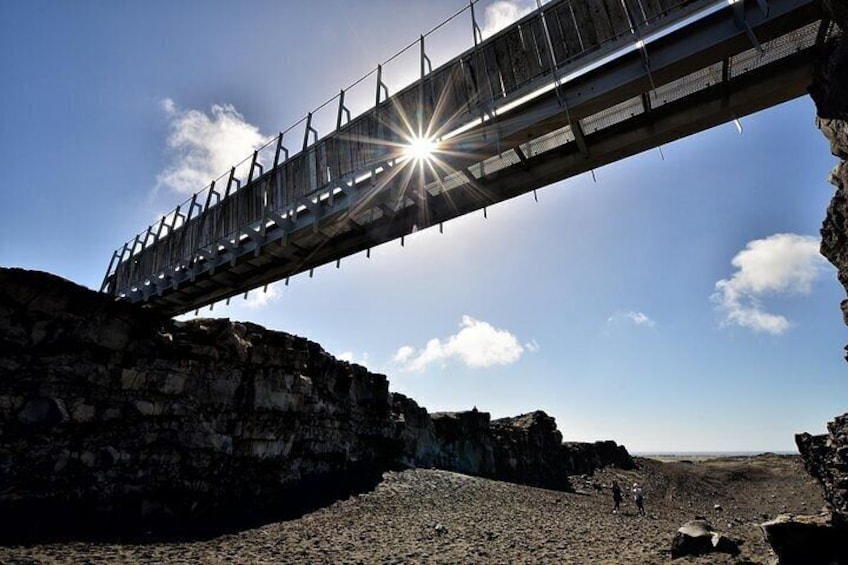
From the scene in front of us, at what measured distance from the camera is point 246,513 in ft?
65.1

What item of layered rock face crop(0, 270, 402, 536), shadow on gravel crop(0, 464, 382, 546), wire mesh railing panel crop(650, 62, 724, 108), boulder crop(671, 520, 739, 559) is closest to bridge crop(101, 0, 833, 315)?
wire mesh railing panel crop(650, 62, 724, 108)

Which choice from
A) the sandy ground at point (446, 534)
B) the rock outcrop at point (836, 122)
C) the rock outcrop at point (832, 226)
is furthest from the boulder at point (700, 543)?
the rock outcrop at point (836, 122)

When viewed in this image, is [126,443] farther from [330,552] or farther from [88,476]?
[330,552]

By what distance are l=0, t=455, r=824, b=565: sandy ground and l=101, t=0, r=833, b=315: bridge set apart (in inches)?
365

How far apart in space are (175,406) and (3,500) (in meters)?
6.11

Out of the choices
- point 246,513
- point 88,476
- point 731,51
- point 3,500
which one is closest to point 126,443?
point 88,476

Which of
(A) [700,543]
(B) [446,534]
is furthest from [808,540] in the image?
(B) [446,534]

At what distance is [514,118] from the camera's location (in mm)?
10539

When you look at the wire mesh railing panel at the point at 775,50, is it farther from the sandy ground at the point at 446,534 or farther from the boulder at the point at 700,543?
the boulder at the point at 700,543

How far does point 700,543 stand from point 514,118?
13551mm

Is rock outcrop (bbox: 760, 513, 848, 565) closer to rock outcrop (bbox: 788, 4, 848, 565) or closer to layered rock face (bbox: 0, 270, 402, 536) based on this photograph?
rock outcrop (bbox: 788, 4, 848, 565)

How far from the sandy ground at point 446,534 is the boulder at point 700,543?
42 cm

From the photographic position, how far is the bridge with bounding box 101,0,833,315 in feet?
28.0

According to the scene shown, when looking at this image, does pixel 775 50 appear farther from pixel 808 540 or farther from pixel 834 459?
pixel 834 459
